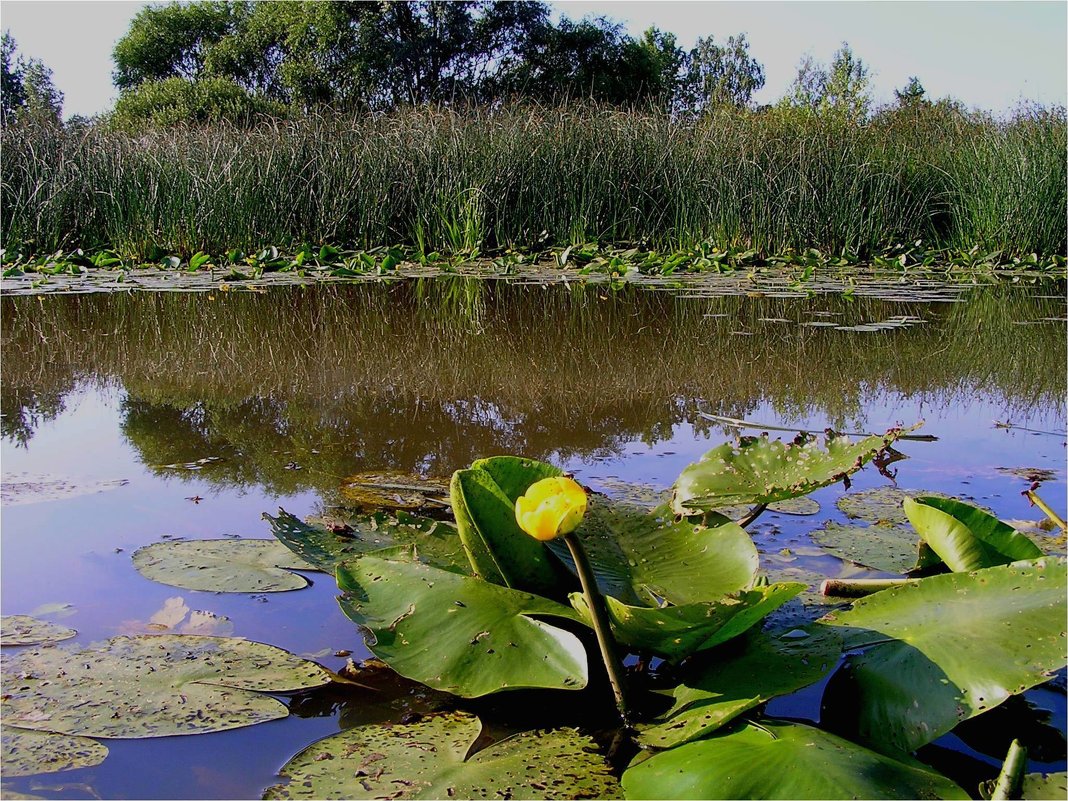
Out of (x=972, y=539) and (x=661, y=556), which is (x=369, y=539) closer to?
(x=661, y=556)

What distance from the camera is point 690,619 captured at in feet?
2.73

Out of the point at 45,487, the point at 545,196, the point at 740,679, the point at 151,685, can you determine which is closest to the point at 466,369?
the point at 45,487


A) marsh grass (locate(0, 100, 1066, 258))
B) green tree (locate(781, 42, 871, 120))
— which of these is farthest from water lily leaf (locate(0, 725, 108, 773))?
green tree (locate(781, 42, 871, 120))

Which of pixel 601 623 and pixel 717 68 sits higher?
pixel 717 68

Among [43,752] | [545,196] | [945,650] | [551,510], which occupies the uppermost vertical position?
[545,196]

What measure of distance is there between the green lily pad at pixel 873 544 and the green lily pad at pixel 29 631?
103 cm

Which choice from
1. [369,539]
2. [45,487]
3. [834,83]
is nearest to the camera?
[369,539]

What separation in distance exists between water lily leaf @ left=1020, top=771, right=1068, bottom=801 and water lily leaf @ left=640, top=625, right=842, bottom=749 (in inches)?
7.2

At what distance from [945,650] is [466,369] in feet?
7.12

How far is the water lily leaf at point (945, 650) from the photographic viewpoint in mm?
827

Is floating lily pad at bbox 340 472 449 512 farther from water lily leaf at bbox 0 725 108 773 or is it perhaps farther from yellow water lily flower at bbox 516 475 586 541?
yellow water lily flower at bbox 516 475 586 541

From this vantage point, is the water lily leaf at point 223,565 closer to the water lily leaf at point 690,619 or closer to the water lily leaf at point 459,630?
the water lily leaf at point 459,630

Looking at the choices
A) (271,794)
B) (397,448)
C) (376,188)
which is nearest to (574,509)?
(271,794)

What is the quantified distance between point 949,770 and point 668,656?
0.93 ft
